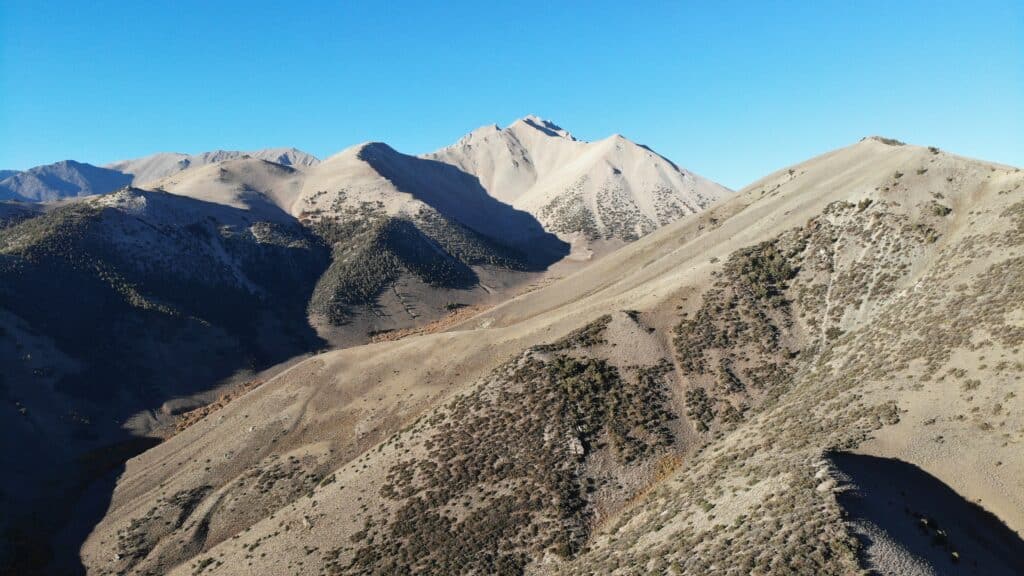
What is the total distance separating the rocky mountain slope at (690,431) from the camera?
23.5 metres

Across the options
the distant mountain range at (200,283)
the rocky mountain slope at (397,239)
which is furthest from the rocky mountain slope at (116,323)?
the rocky mountain slope at (397,239)

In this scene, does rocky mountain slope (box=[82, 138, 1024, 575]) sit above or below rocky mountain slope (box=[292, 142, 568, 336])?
below

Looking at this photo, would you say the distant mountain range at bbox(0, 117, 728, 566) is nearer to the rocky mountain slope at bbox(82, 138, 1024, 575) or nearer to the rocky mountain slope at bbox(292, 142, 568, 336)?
the rocky mountain slope at bbox(292, 142, 568, 336)

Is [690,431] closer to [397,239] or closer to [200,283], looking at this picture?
[200,283]

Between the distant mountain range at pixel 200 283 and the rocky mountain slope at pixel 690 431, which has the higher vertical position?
the distant mountain range at pixel 200 283

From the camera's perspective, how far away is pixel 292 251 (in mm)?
116438

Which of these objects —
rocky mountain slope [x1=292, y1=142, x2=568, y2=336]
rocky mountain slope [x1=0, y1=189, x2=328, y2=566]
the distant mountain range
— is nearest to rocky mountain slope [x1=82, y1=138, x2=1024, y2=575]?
rocky mountain slope [x1=0, y1=189, x2=328, y2=566]

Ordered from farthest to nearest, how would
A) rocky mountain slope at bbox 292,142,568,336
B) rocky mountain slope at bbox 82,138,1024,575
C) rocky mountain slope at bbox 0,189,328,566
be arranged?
rocky mountain slope at bbox 292,142,568,336
rocky mountain slope at bbox 0,189,328,566
rocky mountain slope at bbox 82,138,1024,575

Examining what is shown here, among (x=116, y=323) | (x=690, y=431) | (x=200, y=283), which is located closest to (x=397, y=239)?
(x=200, y=283)

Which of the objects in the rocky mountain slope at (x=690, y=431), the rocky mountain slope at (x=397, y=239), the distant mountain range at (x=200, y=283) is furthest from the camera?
the rocky mountain slope at (x=397, y=239)

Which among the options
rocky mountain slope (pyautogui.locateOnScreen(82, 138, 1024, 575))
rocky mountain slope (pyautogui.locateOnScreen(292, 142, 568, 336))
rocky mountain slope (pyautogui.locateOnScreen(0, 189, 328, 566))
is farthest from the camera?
rocky mountain slope (pyautogui.locateOnScreen(292, 142, 568, 336))

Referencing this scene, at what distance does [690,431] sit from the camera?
124 ft

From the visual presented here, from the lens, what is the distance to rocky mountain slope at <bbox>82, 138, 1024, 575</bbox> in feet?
77.2

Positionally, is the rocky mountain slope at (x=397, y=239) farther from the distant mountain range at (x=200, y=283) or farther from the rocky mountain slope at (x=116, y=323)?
the rocky mountain slope at (x=116, y=323)
